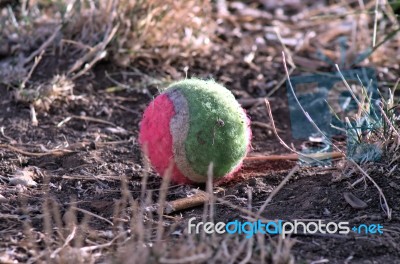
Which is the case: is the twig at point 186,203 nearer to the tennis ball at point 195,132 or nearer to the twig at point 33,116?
the tennis ball at point 195,132

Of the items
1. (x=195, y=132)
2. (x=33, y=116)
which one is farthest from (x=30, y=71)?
(x=195, y=132)

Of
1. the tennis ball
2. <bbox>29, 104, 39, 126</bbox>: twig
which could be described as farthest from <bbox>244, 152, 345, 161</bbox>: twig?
<bbox>29, 104, 39, 126</bbox>: twig

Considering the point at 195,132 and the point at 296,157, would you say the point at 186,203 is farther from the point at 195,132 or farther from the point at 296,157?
the point at 296,157

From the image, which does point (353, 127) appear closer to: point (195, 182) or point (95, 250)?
point (195, 182)

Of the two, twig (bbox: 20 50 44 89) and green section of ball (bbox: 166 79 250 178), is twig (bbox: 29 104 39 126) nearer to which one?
twig (bbox: 20 50 44 89)

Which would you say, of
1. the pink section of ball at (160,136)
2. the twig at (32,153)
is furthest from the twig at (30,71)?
the pink section of ball at (160,136)

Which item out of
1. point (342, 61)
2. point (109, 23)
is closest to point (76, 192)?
point (109, 23)

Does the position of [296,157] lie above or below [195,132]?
below
